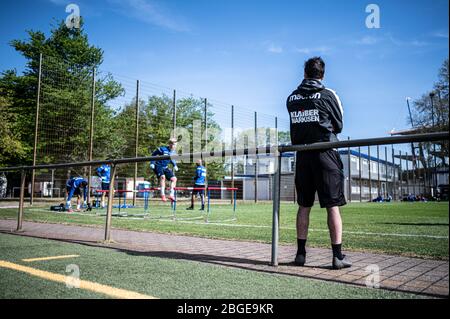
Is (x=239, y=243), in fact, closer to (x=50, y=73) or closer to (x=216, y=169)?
(x=50, y=73)

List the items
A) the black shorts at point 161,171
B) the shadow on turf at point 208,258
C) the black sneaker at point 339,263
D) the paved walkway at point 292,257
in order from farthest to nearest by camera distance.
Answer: the black shorts at point 161,171, the shadow on turf at point 208,258, the black sneaker at point 339,263, the paved walkway at point 292,257

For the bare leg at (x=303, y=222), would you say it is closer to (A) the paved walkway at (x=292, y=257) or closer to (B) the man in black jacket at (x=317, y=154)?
(B) the man in black jacket at (x=317, y=154)

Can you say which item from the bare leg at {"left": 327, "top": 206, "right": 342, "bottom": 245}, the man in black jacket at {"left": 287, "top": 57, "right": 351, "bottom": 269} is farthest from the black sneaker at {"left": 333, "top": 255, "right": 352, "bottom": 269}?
the bare leg at {"left": 327, "top": 206, "right": 342, "bottom": 245}

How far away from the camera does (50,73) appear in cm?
1645

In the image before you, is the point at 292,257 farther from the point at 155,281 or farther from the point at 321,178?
the point at 155,281

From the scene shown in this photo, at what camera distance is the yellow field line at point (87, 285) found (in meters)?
2.27

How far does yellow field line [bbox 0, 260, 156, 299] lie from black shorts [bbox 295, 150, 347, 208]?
177 centimetres

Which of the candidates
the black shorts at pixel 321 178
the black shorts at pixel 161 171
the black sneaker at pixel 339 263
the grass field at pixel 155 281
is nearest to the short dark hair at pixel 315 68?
the black shorts at pixel 321 178

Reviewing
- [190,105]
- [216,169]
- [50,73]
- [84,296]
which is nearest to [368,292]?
[84,296]

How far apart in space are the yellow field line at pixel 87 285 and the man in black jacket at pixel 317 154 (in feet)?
5.62

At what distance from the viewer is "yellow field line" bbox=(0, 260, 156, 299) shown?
2.27 metres

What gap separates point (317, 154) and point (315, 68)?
0.89 meters

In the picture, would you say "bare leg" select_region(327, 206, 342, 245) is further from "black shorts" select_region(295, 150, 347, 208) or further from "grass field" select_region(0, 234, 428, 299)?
"grass field" select_region(0, 234, 428, 299)

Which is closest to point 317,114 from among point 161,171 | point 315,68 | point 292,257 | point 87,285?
point 315,68
